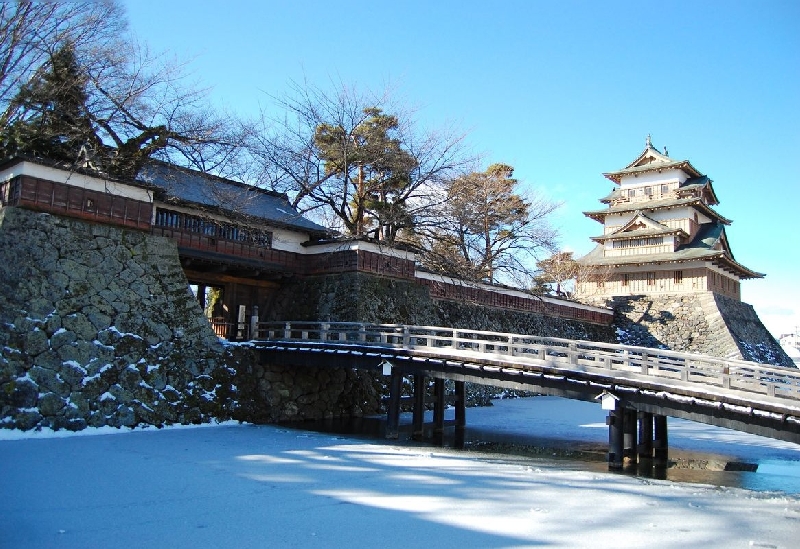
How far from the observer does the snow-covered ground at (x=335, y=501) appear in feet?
21.9

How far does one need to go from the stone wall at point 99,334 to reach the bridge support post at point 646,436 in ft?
34.9

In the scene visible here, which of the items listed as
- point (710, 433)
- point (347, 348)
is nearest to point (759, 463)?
point (710, 433)

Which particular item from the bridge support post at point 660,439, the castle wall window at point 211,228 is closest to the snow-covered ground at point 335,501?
the bridge support post at point 660,439

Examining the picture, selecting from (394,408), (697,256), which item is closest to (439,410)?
(394,408)

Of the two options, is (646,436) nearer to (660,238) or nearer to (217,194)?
(217,194)

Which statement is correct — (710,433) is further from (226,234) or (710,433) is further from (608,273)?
(608,273)

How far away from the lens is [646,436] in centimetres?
1415

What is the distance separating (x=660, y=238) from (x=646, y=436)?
24698 mm

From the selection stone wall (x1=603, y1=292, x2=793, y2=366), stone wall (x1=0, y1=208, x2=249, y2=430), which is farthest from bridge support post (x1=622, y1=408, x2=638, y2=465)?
stone wall (x1=603, y1=292, x2=793, y2=366)

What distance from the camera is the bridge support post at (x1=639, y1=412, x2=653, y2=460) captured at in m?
14.1

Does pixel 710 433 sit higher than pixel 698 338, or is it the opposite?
pixel 698 338

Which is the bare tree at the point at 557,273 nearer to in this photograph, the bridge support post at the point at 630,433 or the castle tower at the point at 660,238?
the castle tower at the point at 660,238

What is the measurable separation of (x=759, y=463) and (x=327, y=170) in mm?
18191

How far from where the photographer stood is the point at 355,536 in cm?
671
